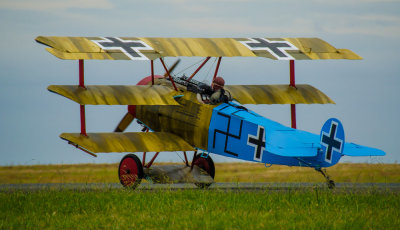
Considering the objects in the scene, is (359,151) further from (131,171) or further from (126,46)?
(126,46)

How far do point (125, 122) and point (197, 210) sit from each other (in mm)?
6600

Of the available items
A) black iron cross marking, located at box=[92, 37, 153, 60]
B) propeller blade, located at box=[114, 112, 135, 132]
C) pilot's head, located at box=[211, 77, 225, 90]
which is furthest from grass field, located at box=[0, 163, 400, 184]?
black iron cross marking, located at box=[92, 37, 153, 60]

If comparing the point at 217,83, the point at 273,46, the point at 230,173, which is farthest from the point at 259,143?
the point at 230,173

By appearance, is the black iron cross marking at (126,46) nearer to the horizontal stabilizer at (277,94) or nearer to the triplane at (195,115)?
the triplane at (195,115)

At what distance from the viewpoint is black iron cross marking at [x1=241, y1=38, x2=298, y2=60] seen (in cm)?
1789

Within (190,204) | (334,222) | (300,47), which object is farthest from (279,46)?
(334,222)

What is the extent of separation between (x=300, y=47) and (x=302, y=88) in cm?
118

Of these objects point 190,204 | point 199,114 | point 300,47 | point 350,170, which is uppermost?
point 300,47

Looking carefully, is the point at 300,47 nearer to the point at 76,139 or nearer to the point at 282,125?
the point at 282,125

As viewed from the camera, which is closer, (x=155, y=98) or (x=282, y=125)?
(x=282, y=125)

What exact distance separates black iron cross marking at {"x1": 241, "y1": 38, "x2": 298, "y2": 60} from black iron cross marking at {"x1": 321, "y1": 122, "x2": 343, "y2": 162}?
4004 millimetres

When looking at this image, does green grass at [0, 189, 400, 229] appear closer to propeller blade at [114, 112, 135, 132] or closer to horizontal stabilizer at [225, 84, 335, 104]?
propeller blade at [114, 112, 135, 132]

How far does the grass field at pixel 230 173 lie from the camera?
64.3 feet

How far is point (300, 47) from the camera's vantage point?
18891 mm
